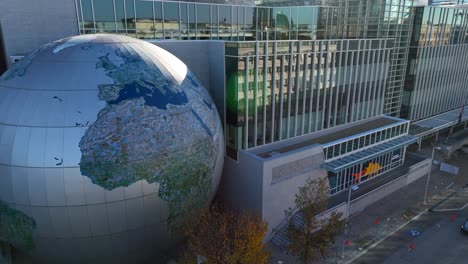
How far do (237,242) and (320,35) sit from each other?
33.9m

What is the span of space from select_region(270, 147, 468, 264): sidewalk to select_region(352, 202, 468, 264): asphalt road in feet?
2.48

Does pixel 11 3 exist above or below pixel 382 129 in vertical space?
above

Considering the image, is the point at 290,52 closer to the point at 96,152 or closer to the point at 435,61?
the point at 96,152

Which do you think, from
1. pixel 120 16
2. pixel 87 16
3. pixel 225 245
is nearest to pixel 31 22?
pixel 87 16

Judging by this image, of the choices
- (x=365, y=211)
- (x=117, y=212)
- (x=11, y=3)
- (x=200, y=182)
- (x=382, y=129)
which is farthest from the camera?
(x=382, y=129)

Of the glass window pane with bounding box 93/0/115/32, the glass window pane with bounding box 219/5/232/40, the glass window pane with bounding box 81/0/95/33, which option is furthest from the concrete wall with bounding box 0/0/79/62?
the glass window pane with bounding box 219/5/232/40

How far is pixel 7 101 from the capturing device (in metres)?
19.2

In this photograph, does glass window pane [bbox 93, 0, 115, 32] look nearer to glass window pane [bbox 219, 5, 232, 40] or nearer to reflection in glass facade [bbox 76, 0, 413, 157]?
reflection in glass facade [bbox 76, 0, 413, 157]

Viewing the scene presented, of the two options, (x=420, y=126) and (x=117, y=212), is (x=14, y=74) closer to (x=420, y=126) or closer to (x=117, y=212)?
(x=117, y=212)

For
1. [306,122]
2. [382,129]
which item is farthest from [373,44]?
[306,122]

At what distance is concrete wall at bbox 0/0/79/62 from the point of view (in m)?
24.5

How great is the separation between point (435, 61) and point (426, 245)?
31.5 meters

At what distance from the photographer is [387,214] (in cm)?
3142

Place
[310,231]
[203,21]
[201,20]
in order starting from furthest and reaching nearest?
[203,21], [201,20], [310,231]
